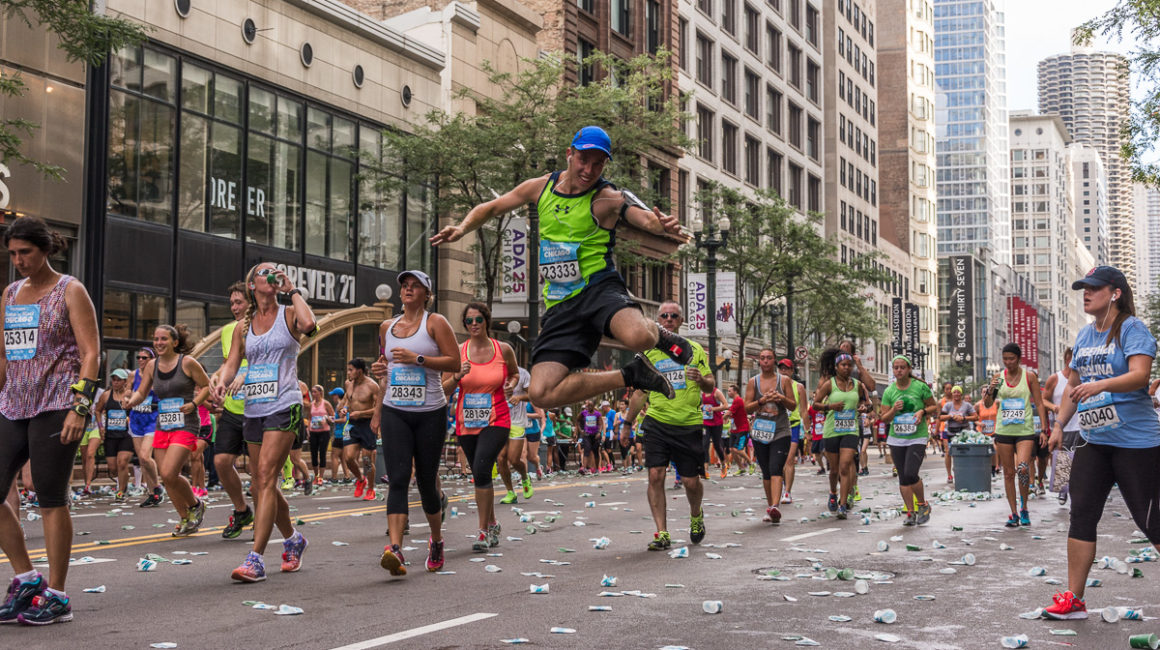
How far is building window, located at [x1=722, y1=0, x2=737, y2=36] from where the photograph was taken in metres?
57.1

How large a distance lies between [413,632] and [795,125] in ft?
205

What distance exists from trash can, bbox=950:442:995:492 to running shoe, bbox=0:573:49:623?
15.6m

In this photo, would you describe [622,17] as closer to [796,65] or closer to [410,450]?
[796,65]

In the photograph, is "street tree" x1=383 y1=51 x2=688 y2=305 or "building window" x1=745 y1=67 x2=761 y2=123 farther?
"building window" x1=745 y1=67 x2=761 y2=123

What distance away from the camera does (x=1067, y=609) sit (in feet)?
22.8

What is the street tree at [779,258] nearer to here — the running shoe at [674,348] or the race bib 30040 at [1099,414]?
the running shoe at [674,348]

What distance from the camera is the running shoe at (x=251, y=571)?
805cm

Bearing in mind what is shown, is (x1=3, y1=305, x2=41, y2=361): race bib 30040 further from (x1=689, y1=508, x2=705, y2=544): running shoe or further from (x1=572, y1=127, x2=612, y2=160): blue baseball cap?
(x1=689, y1=508, x2=705, y2=544): running shoe

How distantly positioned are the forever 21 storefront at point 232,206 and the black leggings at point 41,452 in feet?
60.9

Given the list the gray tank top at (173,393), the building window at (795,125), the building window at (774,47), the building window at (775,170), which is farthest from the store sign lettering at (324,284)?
the building window at (795,125)

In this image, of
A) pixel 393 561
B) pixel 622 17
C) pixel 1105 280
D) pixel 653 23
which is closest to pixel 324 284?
pixel 622 17

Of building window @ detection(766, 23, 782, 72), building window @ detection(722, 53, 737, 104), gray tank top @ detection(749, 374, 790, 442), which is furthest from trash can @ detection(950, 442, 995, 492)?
building window @ detection(766, 23, 782, 72)

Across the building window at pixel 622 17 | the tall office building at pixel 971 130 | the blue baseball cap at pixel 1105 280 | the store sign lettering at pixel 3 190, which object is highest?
the tall office building at pixel 971 130

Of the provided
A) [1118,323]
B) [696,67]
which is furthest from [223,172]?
[696,67]
